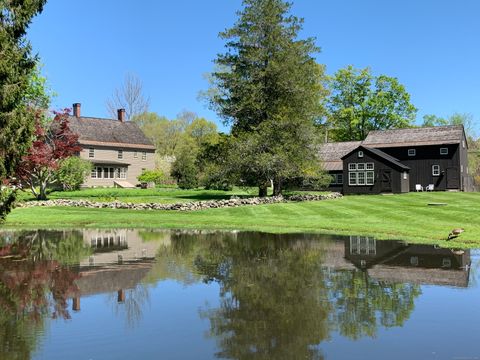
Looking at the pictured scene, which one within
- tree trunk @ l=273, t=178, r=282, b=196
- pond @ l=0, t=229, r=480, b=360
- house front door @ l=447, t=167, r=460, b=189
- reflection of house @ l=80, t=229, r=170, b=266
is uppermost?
house front door @ l=447, t=167, r=460, b=189

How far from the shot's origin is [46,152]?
→ 36.3m

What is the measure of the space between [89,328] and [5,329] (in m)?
1.25

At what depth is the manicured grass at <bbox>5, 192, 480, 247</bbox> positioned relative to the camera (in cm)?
1919

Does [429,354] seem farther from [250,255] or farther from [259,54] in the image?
[259,54]

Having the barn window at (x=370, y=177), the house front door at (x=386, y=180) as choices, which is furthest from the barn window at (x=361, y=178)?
the house front door at (x=386, y=180)

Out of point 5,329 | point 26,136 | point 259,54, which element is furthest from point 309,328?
point 259,54

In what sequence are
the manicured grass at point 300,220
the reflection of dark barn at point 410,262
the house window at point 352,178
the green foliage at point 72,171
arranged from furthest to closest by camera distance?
1. the house window at point 352,178
2. the green foliage at point 72,171
3. the manicured grass at point 300,220
4. the reflection of dark barn at point 410,262

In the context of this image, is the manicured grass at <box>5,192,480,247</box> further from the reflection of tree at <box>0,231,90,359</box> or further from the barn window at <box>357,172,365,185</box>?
the barn window at <box>357,172,365,185</box>

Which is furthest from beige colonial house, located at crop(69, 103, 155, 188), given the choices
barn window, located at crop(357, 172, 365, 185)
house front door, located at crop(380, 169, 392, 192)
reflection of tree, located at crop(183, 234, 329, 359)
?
reflection of tree, located at crop(183, 234, 329, 359)

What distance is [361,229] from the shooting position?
65.1ft

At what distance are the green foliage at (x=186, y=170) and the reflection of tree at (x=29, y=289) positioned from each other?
40.0 metres

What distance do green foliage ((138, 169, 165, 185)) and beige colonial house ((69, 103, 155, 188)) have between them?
79.1 inches

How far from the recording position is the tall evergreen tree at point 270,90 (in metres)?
36.4

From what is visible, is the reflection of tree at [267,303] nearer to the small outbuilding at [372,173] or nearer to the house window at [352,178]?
the small outbuilding at [372,173]
